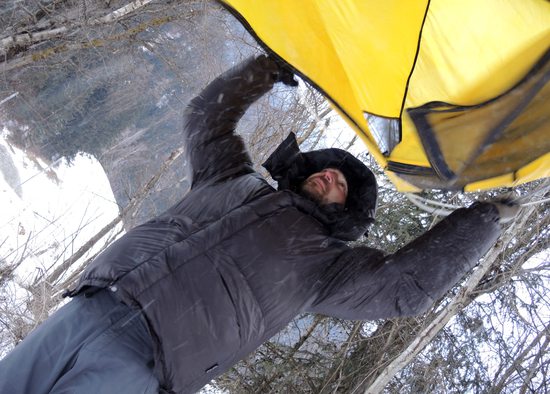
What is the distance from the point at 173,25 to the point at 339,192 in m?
8.27

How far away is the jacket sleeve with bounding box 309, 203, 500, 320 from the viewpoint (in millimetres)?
2096


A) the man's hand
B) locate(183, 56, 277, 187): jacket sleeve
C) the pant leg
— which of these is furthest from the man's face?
the pant leg

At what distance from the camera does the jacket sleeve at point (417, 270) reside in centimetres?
210

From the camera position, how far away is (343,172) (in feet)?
8.89

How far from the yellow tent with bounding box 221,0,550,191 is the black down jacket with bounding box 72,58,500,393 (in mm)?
394

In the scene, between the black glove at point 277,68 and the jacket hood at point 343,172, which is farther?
the black glove at point 277,68

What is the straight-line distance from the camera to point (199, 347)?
2076 millimetres

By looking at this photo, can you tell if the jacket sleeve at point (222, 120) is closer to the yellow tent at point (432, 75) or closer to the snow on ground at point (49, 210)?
the yellow tent at point (432, 75)

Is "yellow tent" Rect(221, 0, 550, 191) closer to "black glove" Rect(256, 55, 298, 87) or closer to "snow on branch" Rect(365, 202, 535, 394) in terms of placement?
"black glove" Rect(256, 55, 298, 87)

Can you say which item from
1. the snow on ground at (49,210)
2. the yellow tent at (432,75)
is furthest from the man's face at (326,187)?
the snow on ground at (49,210)

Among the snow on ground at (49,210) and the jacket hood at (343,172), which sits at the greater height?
the snow on ground at (49,210)

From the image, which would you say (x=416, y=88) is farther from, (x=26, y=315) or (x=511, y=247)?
(x=26, y=315)

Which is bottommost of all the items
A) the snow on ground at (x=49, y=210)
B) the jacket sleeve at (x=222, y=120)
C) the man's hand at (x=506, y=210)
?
the man's hand at (x=506, y=210)

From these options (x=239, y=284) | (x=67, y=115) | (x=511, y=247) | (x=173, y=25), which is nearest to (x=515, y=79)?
(x=239, y=284)
